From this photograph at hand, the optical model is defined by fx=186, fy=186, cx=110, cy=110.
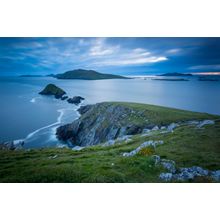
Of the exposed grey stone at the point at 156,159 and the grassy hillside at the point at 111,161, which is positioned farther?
the exposed grey stone at the point at 156,159

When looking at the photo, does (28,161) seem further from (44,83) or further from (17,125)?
(44,83)

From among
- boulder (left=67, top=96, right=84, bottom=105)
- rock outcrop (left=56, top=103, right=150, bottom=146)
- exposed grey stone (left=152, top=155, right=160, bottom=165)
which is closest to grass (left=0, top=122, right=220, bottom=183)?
exposed grey stone (left=152, top=155, right=160, bottom=165)

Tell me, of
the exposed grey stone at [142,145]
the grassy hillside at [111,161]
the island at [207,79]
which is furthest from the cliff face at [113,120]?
the exposed grey stone at [142,145]

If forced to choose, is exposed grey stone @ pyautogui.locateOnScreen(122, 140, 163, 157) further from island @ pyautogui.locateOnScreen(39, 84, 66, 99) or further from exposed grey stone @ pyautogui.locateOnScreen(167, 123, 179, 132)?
island @ pyautogui.locateOnScreen(39, 84, 66, 99)

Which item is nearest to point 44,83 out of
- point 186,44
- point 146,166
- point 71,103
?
point 71,103

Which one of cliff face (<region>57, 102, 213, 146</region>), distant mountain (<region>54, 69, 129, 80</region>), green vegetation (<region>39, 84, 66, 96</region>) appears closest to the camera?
distant mountain (<region>54, 69, 129, 80</region>)

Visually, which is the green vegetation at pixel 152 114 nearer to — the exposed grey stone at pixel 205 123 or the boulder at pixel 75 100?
the exposed grey stone at pixel 205 123
